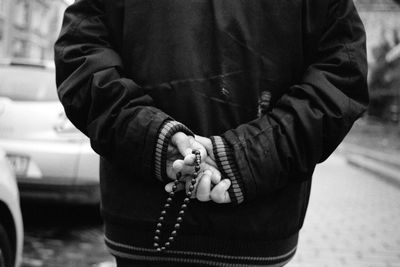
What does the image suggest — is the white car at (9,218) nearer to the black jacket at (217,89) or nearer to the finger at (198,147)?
the black jacket at (217,89)

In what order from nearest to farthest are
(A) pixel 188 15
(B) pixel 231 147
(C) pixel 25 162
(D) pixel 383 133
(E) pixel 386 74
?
(B) pixel 231 147 → (A) pixel 188 15 → (C) pixel 25 162 → (D) pixel 383 133 → (E) pixel 386 74

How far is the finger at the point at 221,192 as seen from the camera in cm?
136

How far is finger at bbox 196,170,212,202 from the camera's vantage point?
1.35 metres

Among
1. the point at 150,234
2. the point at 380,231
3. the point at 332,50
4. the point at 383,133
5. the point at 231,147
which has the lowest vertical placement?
the point at 383,133

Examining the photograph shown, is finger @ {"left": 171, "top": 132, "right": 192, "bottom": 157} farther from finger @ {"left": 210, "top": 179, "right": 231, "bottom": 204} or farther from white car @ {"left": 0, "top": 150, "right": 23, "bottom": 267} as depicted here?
→ white car @ {"left": 0, "top": 150, "right": 23, "bottom": 267}

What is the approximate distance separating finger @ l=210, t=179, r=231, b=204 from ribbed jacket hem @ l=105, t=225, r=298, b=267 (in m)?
0.15

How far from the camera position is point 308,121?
1.40 meters

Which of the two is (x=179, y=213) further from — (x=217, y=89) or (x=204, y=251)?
(x=217, y=89)

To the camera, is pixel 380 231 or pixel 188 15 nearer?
pixel 188 15

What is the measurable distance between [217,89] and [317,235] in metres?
3.87

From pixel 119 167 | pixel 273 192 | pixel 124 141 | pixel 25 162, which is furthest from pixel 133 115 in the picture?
pixel 25 162

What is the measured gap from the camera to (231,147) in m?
1.39

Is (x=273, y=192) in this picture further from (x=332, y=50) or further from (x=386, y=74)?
(x=386, y=74)

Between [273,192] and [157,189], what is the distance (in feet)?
1.06
